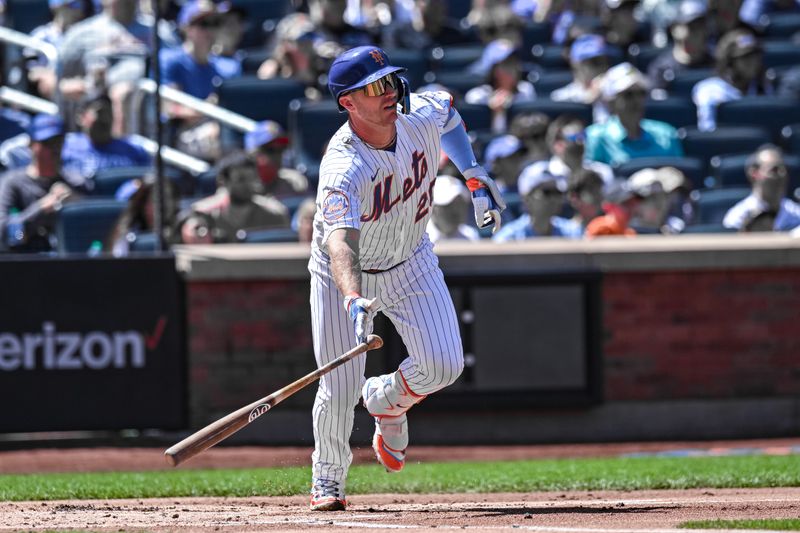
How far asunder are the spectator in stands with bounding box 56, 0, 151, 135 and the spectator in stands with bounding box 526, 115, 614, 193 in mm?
3056

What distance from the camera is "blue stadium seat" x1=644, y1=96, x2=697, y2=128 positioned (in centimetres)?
1212

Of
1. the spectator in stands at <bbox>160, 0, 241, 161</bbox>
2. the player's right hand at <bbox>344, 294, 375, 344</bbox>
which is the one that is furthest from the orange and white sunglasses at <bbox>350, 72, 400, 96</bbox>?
the spectator in stands at <bbox>160, 0, 241, 161</bbox>

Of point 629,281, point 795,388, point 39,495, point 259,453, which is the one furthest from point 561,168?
point 39,495

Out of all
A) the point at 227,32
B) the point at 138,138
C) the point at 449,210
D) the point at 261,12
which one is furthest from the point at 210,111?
the point at 261,12

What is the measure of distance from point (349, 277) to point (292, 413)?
15.7 ft

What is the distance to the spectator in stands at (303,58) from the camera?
11.9 meters

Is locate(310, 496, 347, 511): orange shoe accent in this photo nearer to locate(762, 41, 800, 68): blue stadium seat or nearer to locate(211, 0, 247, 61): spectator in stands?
locate(211, 0, 247, 61): spectator in stands

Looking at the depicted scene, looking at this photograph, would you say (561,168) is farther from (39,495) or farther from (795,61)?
(39,495)

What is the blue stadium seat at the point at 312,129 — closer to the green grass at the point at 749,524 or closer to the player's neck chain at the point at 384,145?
the player's neck chain at the point at 384,145

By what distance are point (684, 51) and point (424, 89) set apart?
274 cm

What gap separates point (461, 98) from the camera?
12172mm

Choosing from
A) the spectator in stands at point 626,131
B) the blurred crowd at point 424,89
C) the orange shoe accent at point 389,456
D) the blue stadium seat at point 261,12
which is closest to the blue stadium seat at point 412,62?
the blurred crowd at point 424,89

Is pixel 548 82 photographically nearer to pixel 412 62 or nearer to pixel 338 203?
pixel 412 62

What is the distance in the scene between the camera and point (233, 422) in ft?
18.8
